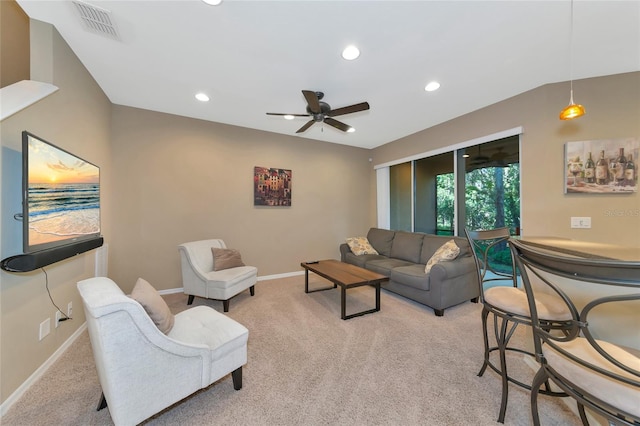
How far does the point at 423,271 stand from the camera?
3.36m

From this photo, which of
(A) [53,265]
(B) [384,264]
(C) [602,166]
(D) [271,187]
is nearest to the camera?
(A) [53,265]

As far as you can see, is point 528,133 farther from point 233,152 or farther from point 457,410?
point 233,152

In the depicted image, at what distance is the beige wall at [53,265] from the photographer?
1.62 metres

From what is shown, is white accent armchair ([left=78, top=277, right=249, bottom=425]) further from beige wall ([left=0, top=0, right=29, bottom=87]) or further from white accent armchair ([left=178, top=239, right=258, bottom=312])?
beige wall ([left=0, top=0, right=29, bottom=87])

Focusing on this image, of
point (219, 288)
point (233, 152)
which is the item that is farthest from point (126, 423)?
point (233, 152)

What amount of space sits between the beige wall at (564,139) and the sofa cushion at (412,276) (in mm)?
1419

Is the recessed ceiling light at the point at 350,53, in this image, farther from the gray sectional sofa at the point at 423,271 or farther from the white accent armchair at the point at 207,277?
the white accent armchair at the point at 207,277

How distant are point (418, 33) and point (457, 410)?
2.91 m

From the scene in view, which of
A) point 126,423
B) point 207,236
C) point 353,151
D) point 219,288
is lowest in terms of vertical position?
point 126,423

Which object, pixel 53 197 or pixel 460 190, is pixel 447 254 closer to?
pixel 460 190

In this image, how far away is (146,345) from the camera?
1338mm

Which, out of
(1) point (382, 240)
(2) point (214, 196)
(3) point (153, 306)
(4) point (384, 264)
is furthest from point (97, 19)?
(1) point (382, 240)

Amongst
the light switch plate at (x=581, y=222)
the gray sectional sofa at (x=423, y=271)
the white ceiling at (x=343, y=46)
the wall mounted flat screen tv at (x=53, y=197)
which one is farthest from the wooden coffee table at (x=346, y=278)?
the wall mounted flat screen tv at (x=53, y=197)

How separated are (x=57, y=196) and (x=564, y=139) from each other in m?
5.14
